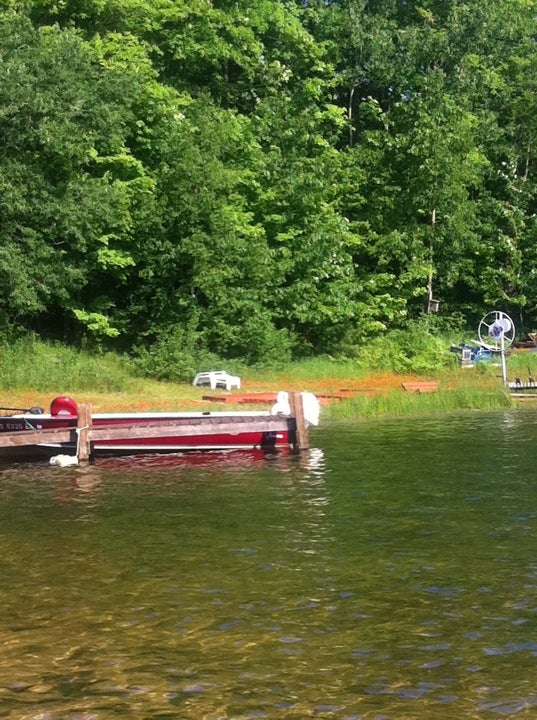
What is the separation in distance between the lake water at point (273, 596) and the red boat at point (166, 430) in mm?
2716

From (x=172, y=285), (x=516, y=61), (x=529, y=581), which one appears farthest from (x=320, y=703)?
(x=516, y=61)

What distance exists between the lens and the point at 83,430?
19125 millimetres

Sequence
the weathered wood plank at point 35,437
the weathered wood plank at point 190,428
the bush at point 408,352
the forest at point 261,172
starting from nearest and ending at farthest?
the weathered wood plank at point 35,437
the weathered wood plank at point 190,428
the forest at point 261,172
the bush at point 408,352

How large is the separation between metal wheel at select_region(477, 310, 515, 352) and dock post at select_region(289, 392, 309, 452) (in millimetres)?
15638

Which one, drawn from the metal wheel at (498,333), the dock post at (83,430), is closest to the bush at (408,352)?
the metal wheel at (498,333)

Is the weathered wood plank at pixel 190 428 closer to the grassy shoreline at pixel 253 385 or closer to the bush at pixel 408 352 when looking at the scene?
the grassy shoreline at pixel 253 385

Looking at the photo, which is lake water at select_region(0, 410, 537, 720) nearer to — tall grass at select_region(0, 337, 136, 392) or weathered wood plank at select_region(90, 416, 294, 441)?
weathered wood plank at select_region(90, 416, 294, 441)

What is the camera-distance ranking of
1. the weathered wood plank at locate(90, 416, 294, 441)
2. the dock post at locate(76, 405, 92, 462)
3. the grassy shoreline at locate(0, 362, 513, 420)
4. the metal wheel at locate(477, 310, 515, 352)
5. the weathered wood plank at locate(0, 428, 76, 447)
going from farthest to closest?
the metal wheel at locate(477, 310, 515, 352), the grassy shoreline at locate(0, 362, 513, 420), the dock post at locate(76, 405, 92, 462), the weathered wood plank at locate(90, 416, 294, 441), the weathered wood plank at locate(0, 428, 76, 447)

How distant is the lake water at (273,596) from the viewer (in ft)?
22.2

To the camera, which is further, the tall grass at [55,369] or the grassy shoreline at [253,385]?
the tall grass at [55,369]

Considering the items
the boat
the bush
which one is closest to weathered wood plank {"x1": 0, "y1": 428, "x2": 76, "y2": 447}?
the boat

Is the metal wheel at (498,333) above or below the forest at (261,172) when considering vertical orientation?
below

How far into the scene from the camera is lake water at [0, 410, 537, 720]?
6781mm

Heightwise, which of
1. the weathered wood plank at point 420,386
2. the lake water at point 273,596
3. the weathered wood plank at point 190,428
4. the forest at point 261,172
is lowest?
the lake water at point 273,596
